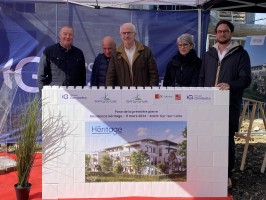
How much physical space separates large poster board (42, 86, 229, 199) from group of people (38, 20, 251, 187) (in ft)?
1.24

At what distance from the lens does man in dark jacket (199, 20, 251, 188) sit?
3.16 meters

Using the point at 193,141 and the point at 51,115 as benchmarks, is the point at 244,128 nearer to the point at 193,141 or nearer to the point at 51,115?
the point at 193,141

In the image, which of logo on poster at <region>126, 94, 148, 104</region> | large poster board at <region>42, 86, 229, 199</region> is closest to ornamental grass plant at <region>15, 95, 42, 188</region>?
large poster board at <region>42, 86, 229, 199</region>

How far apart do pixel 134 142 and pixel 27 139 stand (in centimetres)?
87

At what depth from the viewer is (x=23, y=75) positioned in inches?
197

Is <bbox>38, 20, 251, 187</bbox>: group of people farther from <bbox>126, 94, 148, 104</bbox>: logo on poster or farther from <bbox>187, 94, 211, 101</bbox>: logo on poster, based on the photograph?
<bbox>126, 94, 148, 104</bbox>: logo on poster

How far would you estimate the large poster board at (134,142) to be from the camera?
2.72 meters

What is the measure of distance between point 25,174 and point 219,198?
5.28 feet

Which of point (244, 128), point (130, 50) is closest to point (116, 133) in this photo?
point (130, 50)

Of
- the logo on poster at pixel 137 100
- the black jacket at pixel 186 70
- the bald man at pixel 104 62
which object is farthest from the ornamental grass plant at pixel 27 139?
the black jacket at pixel 186 70

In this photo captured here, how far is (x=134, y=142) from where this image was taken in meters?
2.76

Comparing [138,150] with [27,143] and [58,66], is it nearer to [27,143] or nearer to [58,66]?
[27,143]

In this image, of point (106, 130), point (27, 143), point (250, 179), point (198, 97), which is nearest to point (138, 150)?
point (106, 130)

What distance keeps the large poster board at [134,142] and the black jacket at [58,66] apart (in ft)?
3.23
